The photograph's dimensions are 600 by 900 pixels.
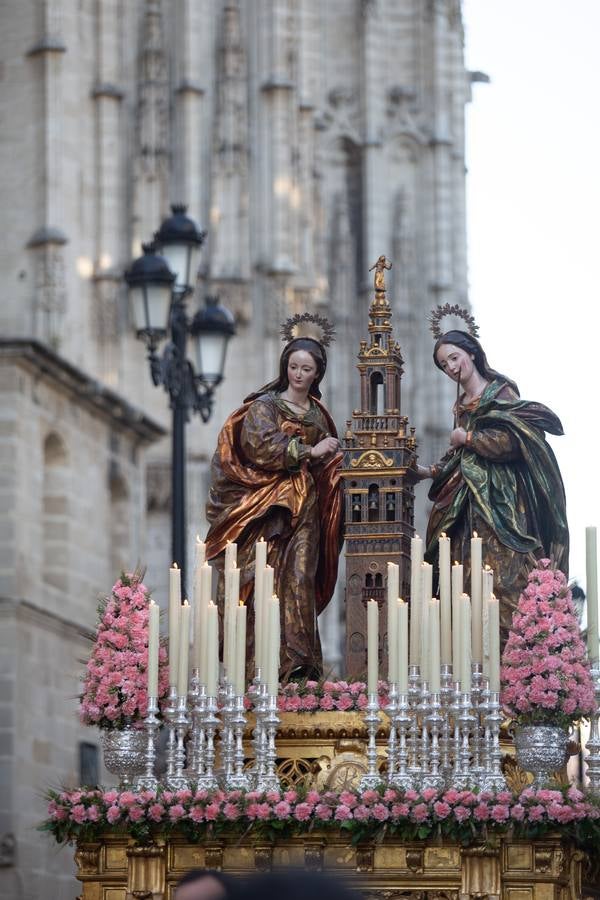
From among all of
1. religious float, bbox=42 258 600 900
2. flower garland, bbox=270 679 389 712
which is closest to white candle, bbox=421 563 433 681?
religious float, bbox=42 258 600 900

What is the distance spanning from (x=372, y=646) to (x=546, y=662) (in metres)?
0.95

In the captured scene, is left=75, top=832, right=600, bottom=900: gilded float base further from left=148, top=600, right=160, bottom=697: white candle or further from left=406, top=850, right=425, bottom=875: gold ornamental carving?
left=148, top=600, right=160, bottom=697: white candle

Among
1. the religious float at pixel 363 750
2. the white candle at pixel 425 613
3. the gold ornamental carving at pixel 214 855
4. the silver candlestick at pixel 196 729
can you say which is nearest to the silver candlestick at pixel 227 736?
the religious float at pixel 363 750

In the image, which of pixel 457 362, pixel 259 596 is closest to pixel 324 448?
pixel 457 362

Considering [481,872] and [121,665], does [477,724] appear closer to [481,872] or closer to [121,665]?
[481,872]

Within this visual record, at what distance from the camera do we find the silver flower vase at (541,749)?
47.1 feet

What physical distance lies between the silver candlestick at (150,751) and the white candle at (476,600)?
178 centimetres

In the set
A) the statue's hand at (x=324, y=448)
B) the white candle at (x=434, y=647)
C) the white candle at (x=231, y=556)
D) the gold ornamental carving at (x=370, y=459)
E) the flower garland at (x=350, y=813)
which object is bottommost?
the flower garland at (x=350, y=813)

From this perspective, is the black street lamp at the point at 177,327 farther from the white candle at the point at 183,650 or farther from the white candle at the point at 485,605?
the white candle at the point at 485,605

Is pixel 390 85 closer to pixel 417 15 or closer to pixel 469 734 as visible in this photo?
pixel 417 15

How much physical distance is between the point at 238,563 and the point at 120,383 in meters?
31.7

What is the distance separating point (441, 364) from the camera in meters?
16.3

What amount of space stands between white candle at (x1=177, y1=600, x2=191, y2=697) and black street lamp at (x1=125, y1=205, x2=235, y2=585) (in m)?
7.80

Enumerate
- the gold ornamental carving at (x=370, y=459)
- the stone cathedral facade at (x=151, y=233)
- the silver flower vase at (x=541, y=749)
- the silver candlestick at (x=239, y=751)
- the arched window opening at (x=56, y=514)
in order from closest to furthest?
the silver flower vase at (x=541, y=749) < the silver candlestick at (x=239, y=751) < the gold ornamental carving at (x=370, y=459) < the stone cathedral facade at (x=151, y=233) < the arched window opening at (x=56, y=514)
